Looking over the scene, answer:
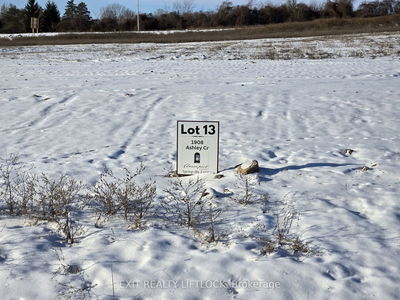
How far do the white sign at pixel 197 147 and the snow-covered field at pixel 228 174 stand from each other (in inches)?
10.0

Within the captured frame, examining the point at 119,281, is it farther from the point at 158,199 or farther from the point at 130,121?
the point at 130,121

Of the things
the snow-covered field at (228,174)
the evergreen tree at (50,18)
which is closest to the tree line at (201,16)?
the evergreen tree at (50,18)

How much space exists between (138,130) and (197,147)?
3397mm

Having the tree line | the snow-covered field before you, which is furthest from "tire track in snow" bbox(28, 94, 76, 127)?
the tree line

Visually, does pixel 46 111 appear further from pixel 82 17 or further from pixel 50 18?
pixel 82 17

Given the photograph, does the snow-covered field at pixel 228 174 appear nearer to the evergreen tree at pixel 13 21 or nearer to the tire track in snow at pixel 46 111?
the tire track in snow at pixel 46 111

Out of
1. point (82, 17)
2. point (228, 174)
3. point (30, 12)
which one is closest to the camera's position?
point (228, 174)

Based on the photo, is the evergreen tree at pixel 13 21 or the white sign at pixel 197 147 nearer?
the white sign at pixel 197 147

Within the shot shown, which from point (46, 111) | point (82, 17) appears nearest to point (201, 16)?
point (82, 17)

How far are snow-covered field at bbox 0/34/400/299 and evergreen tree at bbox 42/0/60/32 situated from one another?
226 feet

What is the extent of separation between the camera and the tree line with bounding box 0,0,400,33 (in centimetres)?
7819

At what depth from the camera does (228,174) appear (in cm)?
585

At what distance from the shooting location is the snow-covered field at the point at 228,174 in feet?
11.2

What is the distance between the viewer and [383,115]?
9.19 metres
